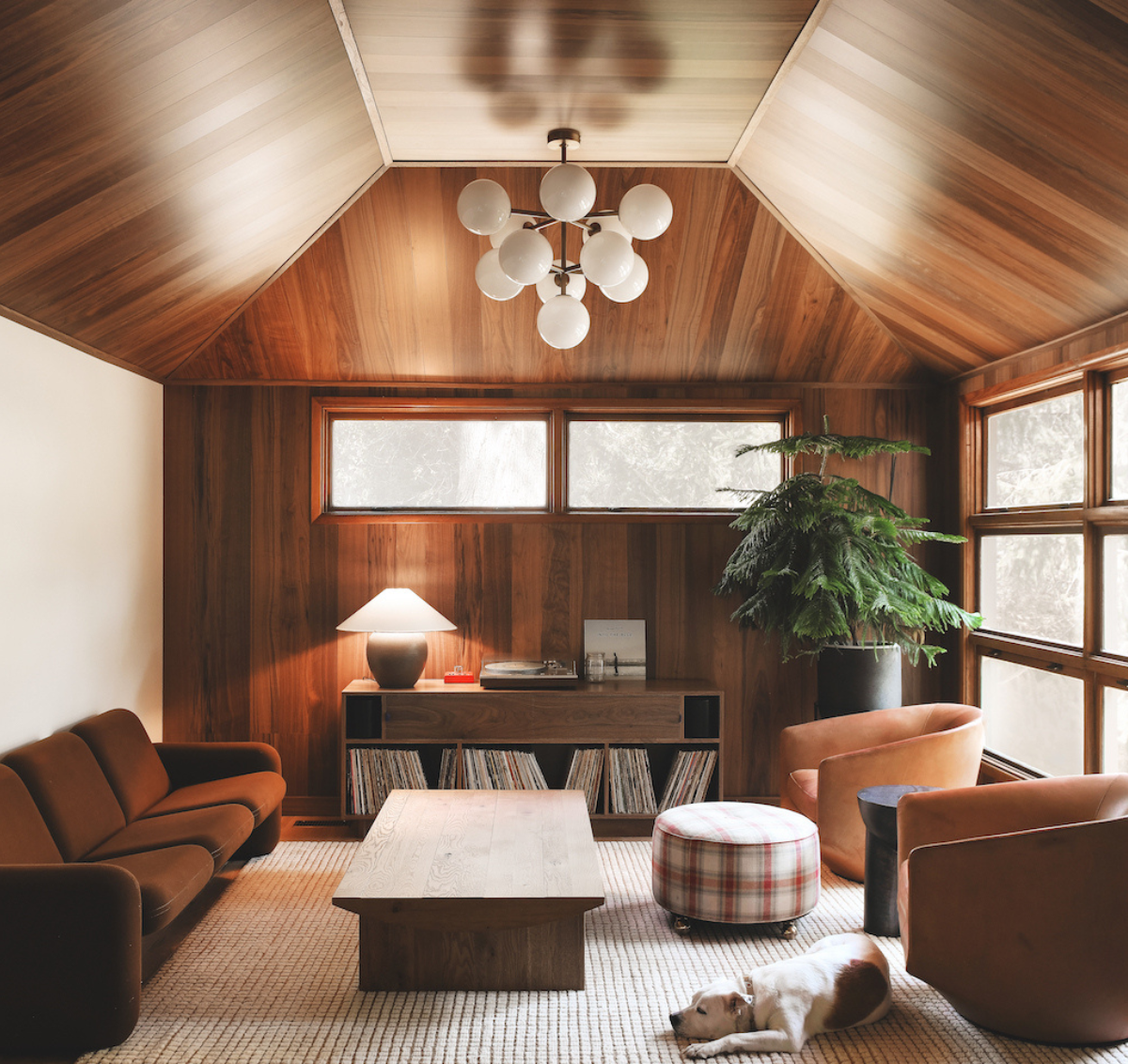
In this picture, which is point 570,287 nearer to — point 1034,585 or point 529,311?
point 529,311

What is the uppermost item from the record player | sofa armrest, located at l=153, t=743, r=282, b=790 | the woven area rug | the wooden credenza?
the record player

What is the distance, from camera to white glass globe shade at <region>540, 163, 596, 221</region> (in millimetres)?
2816

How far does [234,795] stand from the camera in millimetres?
3771

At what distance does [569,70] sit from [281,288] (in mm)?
2008

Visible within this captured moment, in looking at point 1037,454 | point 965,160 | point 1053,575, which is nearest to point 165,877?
point 965,160

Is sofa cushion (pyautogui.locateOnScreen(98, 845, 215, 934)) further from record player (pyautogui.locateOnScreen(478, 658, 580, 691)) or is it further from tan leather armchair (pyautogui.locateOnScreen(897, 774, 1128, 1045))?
tan leather armchair (pyautogui.locateOnScreen(897, 774, 1128, 1045))

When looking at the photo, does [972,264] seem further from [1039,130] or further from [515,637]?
[515,637]

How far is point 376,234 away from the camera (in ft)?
13.4

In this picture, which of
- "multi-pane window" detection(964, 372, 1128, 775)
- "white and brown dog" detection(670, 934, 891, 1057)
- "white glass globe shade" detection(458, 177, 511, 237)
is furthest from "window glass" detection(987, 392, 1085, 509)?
"white glass globe shade" detection(458, 177, 511, 237)

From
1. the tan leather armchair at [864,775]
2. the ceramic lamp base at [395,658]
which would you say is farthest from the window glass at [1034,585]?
the ceramic lamp base at [395,658]

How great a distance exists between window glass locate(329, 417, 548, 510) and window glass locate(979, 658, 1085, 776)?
2336 millimetres

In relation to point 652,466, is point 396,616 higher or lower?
lower

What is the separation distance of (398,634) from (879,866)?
7.69 feet

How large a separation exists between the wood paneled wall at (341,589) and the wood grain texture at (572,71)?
1.55 meters
